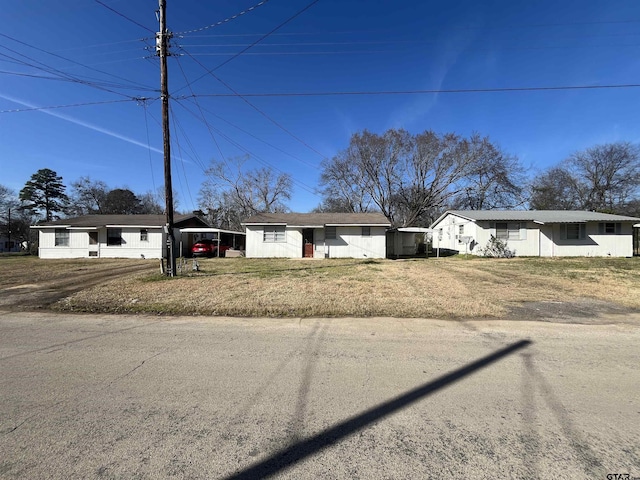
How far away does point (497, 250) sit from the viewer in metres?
21.2

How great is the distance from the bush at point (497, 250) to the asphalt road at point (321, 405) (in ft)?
59.4

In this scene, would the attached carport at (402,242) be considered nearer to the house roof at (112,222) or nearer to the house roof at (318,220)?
the house roof at (318,220)

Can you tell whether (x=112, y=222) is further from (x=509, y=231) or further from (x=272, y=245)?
(x=509, y=231)

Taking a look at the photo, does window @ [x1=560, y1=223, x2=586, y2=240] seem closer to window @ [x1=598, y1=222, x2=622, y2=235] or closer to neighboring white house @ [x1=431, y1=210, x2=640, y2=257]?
neighboring white house @ [x1=431, y1=210, x2=640, y2=257]

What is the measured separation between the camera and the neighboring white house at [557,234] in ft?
69.1

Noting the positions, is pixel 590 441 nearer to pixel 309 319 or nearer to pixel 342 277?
pixel 309 319

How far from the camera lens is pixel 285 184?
4306 centimetres

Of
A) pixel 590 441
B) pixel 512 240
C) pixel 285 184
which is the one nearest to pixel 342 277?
pixel 590 441

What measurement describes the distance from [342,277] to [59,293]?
29.4 ft

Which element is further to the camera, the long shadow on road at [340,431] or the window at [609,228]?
the window at [609,228]

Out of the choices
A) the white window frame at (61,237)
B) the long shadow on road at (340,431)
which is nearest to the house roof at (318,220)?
the white window frame at (61,237)

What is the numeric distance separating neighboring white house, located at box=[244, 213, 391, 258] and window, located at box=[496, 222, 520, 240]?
27.1ft

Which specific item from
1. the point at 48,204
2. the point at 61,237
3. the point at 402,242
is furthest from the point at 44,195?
the point at 402,242

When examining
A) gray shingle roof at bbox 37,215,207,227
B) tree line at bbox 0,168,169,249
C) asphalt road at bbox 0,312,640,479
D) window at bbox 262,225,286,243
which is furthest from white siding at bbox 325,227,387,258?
tree line at bbox 0,168,169,249
